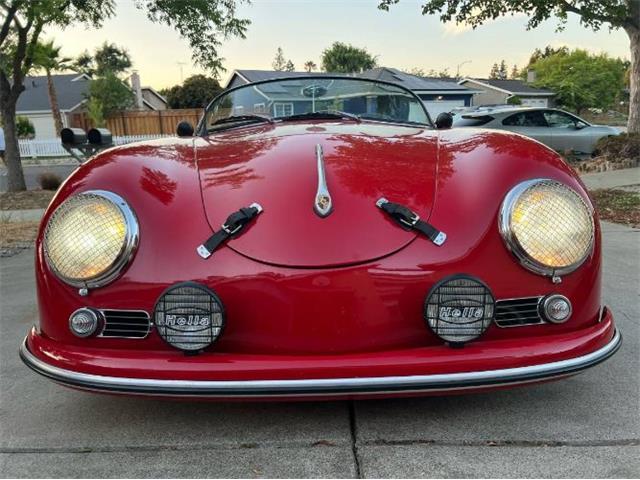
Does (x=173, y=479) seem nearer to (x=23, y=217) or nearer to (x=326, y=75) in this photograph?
(x=326, y=75)

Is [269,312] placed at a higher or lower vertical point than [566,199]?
lower

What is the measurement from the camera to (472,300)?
1593 mm

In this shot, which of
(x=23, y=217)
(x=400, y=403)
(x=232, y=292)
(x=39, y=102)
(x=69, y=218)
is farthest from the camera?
(x=39, y=102)

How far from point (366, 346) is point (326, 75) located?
6.98ft

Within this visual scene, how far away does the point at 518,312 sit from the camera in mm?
1657

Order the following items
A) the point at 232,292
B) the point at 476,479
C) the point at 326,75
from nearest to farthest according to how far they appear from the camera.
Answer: the point at 476,479
the point at 232,292
the point at 326,75

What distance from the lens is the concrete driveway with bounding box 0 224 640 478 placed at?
1.60m

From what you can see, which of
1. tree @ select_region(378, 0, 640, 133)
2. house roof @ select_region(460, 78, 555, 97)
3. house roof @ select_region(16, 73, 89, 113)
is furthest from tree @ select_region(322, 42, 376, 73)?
tree @ select_region(378, 0, 640, 133)

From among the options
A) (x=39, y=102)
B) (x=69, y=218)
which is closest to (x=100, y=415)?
(x=69, y=218)

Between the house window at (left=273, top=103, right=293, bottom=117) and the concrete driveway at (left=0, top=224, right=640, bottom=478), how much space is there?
164 centimetres

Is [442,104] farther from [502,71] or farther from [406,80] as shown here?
[502,71]

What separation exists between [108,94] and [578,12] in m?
25.7

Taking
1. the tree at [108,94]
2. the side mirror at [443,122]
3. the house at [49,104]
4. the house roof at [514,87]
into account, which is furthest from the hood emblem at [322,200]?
the house roof at [514,87]

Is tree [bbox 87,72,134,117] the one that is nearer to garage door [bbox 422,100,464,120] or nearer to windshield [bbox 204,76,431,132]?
garage door [bbox 422,100,464,120]
